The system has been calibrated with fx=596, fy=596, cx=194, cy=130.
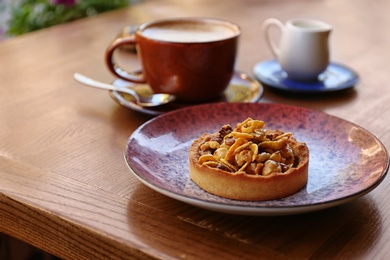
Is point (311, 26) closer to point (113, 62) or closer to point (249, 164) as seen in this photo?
point (113, 62)

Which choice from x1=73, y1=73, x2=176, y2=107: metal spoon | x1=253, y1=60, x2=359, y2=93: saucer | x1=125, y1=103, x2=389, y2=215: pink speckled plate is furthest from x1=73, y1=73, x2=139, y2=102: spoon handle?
x1=253, y1=60, x2=359, y2=93: saucer

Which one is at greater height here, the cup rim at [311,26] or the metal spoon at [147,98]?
the cup rim at [311,26]

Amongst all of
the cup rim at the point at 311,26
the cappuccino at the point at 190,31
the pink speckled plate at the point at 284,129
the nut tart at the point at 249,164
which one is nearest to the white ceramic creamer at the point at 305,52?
the cup rim at the point at 311,26

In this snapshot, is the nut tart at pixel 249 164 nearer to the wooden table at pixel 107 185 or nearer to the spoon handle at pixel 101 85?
the wooden table at pixel 107 185

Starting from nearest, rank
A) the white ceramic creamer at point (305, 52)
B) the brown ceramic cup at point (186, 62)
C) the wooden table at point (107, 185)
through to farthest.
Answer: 1. the wooden table at point (107, 185)
2. the brown ceramic cup at point (186, 62)
3. the white ceramic creamer at point (305, 52)

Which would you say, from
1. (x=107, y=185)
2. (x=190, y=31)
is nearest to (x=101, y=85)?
(x=190, y=31)

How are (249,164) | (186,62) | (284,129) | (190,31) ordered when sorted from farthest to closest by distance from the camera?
(190,31)
(186,62)
(284,129)
(249,164)

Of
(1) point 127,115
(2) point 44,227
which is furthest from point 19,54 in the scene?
(2) point 44,227

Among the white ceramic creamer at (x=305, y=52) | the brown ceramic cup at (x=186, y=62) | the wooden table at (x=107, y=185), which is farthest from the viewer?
the white ceramic creamer at (x=305, y=52)

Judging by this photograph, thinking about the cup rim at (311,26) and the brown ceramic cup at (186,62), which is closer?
the brown ceramic cup at (186,62)
